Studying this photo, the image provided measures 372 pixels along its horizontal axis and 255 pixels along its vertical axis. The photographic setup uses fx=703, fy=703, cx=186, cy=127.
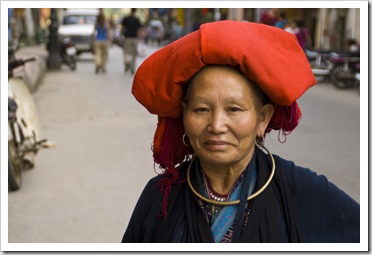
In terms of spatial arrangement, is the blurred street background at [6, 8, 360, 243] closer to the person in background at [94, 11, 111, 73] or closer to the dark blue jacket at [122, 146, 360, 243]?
the dark blue jacket at [122, 146, 360, 243]

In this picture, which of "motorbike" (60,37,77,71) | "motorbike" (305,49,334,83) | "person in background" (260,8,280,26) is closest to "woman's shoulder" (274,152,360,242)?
"person in background" (260,8,280,26)

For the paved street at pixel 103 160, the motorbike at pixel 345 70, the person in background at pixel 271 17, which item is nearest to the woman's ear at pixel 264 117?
the paved street at pixel 103 160

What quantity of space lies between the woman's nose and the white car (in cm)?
2027

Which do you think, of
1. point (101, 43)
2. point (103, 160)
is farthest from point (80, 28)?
point (103, 160)

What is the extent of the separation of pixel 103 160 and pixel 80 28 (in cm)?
1762

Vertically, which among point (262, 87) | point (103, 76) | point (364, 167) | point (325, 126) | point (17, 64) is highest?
point (262, 87)

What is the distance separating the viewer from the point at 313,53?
15.0m

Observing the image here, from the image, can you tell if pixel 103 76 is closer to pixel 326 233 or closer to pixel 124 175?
pixel 124 175

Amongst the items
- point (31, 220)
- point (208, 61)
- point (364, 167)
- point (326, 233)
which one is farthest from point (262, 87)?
point (31, 220)

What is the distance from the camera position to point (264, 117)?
1954 millimetres

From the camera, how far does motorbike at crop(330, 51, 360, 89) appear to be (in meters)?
13.4

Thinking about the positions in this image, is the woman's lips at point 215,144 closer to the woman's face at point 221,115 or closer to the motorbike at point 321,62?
the woman's face at point 221,115

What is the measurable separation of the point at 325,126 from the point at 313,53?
22.0 feet

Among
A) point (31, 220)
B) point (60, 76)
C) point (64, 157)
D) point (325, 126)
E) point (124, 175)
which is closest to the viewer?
point (31, 220)
